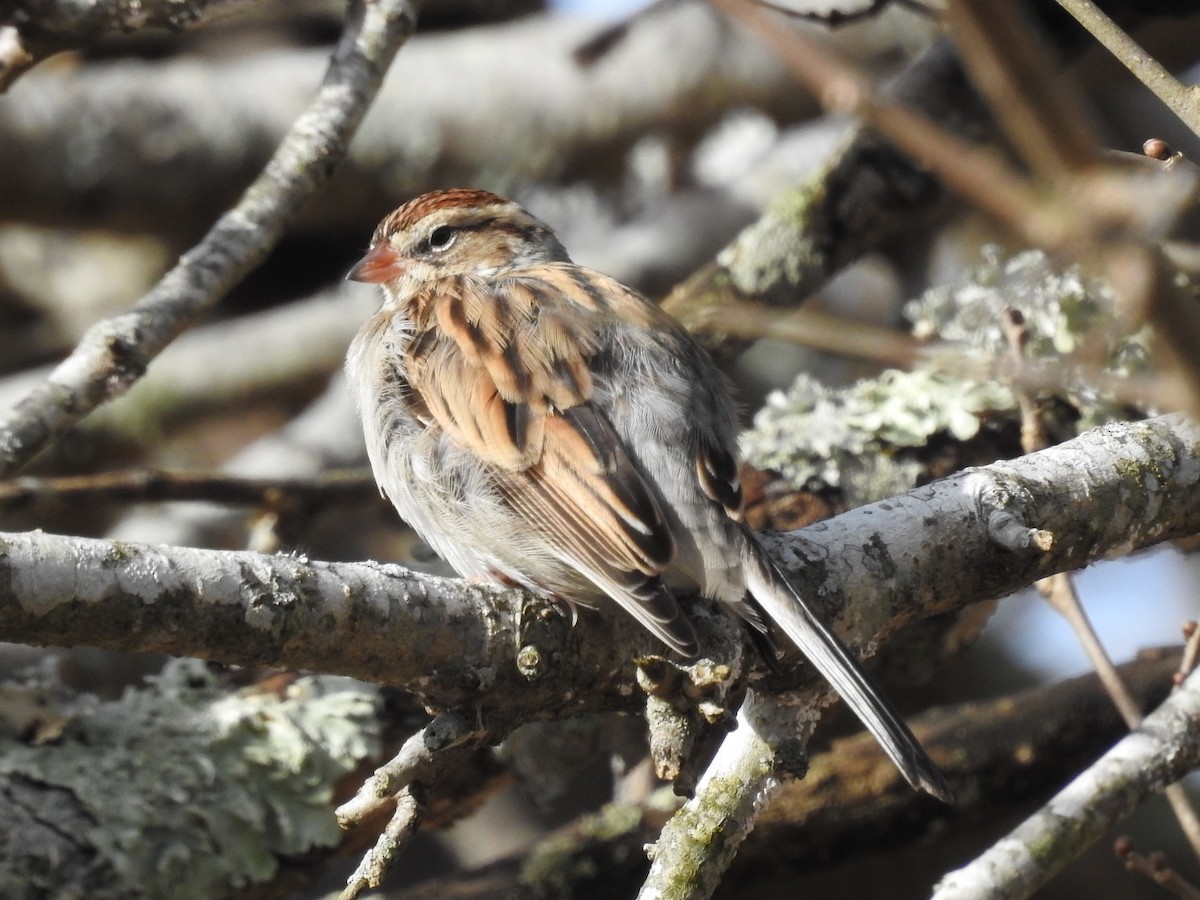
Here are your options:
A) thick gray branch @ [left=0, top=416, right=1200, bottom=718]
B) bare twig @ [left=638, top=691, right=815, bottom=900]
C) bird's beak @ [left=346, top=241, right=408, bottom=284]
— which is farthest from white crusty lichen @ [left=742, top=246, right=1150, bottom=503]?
bare twig @ [left=638, top=691, right=815, bottom=900]

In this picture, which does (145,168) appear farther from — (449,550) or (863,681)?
(863,681)

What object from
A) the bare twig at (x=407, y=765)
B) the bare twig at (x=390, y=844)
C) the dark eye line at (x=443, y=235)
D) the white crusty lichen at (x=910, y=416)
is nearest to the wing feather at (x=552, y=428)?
the bare twig at (x=407, y=765)

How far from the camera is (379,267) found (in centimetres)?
387

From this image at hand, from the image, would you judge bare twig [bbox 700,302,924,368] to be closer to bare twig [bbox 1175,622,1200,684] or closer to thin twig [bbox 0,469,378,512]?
bare twig [bbox 1175,622,1200,684]

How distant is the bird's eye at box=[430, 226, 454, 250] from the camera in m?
3.95

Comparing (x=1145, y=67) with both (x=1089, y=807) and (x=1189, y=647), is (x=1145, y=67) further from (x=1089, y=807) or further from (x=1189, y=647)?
(x=1189, y=647)

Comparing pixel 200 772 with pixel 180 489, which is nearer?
pixel 200 772

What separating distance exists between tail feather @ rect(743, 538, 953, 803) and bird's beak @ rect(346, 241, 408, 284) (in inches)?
68.5

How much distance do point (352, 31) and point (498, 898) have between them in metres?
2.20


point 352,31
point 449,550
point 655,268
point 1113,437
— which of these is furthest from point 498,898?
point 655,268

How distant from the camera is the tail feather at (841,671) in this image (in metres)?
2.40

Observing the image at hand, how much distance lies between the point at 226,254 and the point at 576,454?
1053 mm

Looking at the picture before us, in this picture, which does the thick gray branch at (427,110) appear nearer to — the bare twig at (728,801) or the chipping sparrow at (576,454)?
the chipping sparrow at (576,454)

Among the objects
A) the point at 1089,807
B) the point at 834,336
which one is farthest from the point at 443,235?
the point at 834,336
